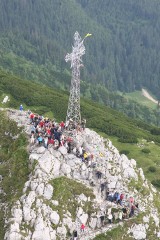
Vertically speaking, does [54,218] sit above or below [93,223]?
below

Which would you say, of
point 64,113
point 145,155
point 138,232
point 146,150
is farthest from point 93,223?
point 64,113

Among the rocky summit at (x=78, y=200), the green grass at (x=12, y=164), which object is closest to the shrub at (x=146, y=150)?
the rocky summit at (x=78, y=200)

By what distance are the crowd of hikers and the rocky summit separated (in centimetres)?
13

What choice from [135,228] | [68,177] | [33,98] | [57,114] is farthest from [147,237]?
[33,98]

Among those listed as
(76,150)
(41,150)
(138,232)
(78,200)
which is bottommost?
(138,232)

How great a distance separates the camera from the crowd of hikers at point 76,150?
5800cm

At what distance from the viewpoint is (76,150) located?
64.1m

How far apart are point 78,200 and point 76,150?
891 centimetres

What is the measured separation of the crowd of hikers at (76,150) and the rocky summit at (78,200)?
13 centimetres

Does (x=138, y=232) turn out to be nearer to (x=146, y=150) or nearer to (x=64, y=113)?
(x=146, y=150)

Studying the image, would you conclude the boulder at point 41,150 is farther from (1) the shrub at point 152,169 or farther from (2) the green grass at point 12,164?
(1) the shrub at point 152,169

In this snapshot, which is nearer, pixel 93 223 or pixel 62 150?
pixel 93 223

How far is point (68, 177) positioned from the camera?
2349 inches

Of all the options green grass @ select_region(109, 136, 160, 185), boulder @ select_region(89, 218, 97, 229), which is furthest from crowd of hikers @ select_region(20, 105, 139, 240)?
green grass @ select_region(109, 136, 160, 185)
